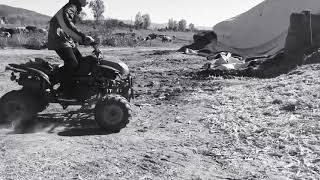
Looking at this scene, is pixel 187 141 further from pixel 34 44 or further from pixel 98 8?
pixel 98 8

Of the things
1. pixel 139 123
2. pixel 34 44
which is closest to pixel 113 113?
pixel 139 123

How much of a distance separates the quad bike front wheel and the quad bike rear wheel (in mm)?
1255

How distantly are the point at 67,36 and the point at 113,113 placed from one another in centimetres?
158

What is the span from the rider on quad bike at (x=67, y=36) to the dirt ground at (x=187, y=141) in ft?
3.61

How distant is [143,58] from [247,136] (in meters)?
15.9

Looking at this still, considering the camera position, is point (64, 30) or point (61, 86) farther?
point (61, 86)

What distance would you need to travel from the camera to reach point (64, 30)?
8.47 meters

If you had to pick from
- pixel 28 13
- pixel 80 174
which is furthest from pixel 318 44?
pixel 28 13

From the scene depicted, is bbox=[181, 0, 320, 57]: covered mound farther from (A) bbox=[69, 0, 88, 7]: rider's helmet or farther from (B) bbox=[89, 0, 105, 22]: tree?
(B) bbox=[89, 0, 105, 22]: tree

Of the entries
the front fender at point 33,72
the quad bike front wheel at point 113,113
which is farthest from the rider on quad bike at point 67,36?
the quad bike front wheel at point 113,113

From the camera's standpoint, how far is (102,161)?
21.8 ft

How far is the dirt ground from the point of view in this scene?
628 cm

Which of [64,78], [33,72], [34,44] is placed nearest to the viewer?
[33,72]

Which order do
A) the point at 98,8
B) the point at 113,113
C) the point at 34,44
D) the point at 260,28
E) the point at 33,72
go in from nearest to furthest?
the point at 113,113 → the point at 33,72 → the point at 260,28 → the point at 34,44 → the point at 98,8
